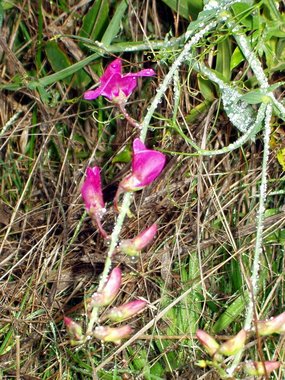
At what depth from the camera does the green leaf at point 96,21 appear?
4.72 feet

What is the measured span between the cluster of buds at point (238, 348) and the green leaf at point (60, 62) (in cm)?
74

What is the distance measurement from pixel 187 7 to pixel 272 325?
2.19 ft

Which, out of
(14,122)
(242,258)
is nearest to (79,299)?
(242,258)

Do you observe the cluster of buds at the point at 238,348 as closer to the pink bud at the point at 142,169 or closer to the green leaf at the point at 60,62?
the pink bud at the point at 142,169

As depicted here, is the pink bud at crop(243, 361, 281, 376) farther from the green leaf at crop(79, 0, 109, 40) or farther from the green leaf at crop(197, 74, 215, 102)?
the green leaf at crop(79, 0, 109, 40)

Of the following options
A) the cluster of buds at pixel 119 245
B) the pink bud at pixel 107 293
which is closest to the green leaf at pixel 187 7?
the cluster of buds at pixel 119 245

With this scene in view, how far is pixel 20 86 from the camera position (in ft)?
4.72

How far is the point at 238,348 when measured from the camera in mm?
855

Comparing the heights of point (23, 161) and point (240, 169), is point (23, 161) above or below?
above

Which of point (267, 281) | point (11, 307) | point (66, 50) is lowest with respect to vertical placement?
point (267, 281)

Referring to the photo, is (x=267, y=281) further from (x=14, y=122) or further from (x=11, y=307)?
(x=14, y=122)

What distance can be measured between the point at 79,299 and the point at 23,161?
12.5 inches

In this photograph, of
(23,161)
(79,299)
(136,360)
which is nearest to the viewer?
(136,360)

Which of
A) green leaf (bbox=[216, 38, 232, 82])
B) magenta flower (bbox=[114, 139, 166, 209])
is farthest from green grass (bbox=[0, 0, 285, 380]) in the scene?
magenta flower (bbox=[114, 139, 166, 209])
